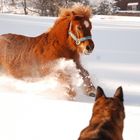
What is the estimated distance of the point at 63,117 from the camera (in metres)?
5.44

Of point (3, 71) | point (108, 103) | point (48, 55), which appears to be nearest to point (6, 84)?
point (3, 71)

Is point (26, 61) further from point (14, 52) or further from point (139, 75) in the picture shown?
point (139, 75)

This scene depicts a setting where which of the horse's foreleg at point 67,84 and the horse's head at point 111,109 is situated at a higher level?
the horse's head at point 111,109

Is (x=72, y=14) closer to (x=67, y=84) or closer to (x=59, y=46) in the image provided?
(x=59, y=46)

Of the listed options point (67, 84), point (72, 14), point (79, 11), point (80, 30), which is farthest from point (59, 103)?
point (79, 11)

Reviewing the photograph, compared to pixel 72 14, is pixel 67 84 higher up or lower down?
lower down

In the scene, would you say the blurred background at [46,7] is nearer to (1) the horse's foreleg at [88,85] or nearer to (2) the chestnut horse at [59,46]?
(2) the chestnut horse at [59,46]

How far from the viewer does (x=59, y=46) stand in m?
6.77

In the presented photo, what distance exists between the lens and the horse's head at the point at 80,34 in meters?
6.48

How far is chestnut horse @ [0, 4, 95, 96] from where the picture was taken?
21.7 ft

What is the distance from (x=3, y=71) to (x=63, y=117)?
2.48 metres

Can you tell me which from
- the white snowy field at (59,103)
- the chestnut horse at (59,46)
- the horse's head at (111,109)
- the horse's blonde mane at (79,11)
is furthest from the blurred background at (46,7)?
the horse's head at (111,109)

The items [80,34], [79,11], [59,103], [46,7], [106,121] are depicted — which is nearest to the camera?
[106,121]

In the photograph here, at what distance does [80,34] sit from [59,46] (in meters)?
0.39
